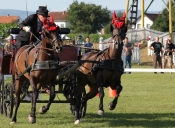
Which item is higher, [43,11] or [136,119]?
[43,11]

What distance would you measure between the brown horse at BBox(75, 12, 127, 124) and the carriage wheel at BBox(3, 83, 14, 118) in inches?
56.4

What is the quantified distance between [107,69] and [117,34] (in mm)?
815

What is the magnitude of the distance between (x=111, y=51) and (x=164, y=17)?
198ft

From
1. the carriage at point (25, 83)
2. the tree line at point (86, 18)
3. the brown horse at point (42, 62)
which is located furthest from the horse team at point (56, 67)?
the tree line at point (86, 18)

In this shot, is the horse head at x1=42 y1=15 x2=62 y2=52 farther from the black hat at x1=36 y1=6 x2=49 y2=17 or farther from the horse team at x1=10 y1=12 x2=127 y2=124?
the black hat at x1=36 y1=6 x2=49 y2=17

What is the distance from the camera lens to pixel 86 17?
331ft

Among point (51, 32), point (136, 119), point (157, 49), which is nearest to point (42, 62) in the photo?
point (51, 32)

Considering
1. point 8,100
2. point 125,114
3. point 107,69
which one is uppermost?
point 107,69

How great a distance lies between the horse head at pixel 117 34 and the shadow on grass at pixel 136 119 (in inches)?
55.1

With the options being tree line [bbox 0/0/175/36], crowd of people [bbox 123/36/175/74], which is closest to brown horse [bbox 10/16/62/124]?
crowd of people [bbox 123/36/175/74]

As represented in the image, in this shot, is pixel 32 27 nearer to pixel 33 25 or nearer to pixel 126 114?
pixel 33 25

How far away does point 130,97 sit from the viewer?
17953mm

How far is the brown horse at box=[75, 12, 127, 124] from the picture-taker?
40.6ft

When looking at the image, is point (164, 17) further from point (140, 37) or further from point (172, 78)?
point (172, 78)
